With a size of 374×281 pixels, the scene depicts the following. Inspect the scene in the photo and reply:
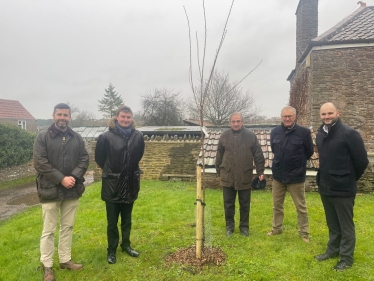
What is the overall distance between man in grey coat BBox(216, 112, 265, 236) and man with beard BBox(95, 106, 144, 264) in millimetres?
1543

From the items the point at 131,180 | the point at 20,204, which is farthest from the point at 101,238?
the point at 20,204

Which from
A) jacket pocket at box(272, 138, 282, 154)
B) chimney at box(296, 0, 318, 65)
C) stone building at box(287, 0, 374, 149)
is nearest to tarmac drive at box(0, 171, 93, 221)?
jacket pocket at box(272, 138, 282, 154)

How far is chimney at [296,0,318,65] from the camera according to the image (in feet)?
43.0

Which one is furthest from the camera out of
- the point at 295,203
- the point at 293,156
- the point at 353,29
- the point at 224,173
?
the point at 353,29

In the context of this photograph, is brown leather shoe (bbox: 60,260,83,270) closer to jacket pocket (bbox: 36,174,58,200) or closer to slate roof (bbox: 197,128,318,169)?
jacket pocket (bbox: 36,174,58,200)

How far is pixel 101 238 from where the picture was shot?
493 cm

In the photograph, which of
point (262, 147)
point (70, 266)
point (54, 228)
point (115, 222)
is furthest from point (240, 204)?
point (262, 147)

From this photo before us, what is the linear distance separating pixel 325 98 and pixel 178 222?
808cm

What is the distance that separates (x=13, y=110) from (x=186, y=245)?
132 ft

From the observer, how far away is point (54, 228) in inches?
141

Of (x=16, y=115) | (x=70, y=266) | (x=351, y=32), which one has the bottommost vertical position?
(x=70, y=266)

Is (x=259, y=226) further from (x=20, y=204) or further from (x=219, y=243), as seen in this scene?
(x=20, y=204)

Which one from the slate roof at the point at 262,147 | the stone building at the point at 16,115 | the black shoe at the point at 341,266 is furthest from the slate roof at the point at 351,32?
the stone building at the point at 16,115

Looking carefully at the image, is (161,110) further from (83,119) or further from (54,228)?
(54,228)
